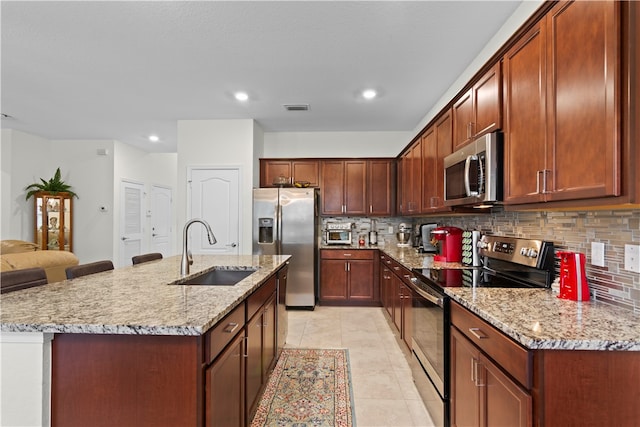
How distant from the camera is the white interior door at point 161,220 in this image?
7.07m

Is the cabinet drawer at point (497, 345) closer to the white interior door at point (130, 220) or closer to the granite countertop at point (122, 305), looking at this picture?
the granite countertop at point (122, 305)

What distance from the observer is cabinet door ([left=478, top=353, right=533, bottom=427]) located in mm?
1142

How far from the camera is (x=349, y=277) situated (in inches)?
187

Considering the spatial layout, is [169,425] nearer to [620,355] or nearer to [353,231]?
[620,355]

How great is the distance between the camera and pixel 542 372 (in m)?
1.10

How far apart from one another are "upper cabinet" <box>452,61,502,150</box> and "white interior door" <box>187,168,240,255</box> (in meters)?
3.00

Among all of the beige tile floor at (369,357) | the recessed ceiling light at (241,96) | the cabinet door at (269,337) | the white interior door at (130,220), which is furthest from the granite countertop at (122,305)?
the white interior door at (130,220)

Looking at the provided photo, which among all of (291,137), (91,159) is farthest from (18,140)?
(291,137)

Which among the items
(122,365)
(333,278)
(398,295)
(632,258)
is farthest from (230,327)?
(333,278)

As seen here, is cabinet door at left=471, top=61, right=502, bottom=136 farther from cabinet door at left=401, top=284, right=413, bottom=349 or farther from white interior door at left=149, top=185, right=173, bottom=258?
white interior door at left=149, top=185, right=173, bottom=258

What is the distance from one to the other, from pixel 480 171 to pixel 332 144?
11.2ft

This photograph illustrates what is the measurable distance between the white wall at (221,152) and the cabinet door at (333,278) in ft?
3.72

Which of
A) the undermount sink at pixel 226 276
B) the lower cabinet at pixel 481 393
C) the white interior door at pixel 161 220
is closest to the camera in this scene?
the lower cabinet at pixel 481 393

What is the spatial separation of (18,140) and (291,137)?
4463 mm
